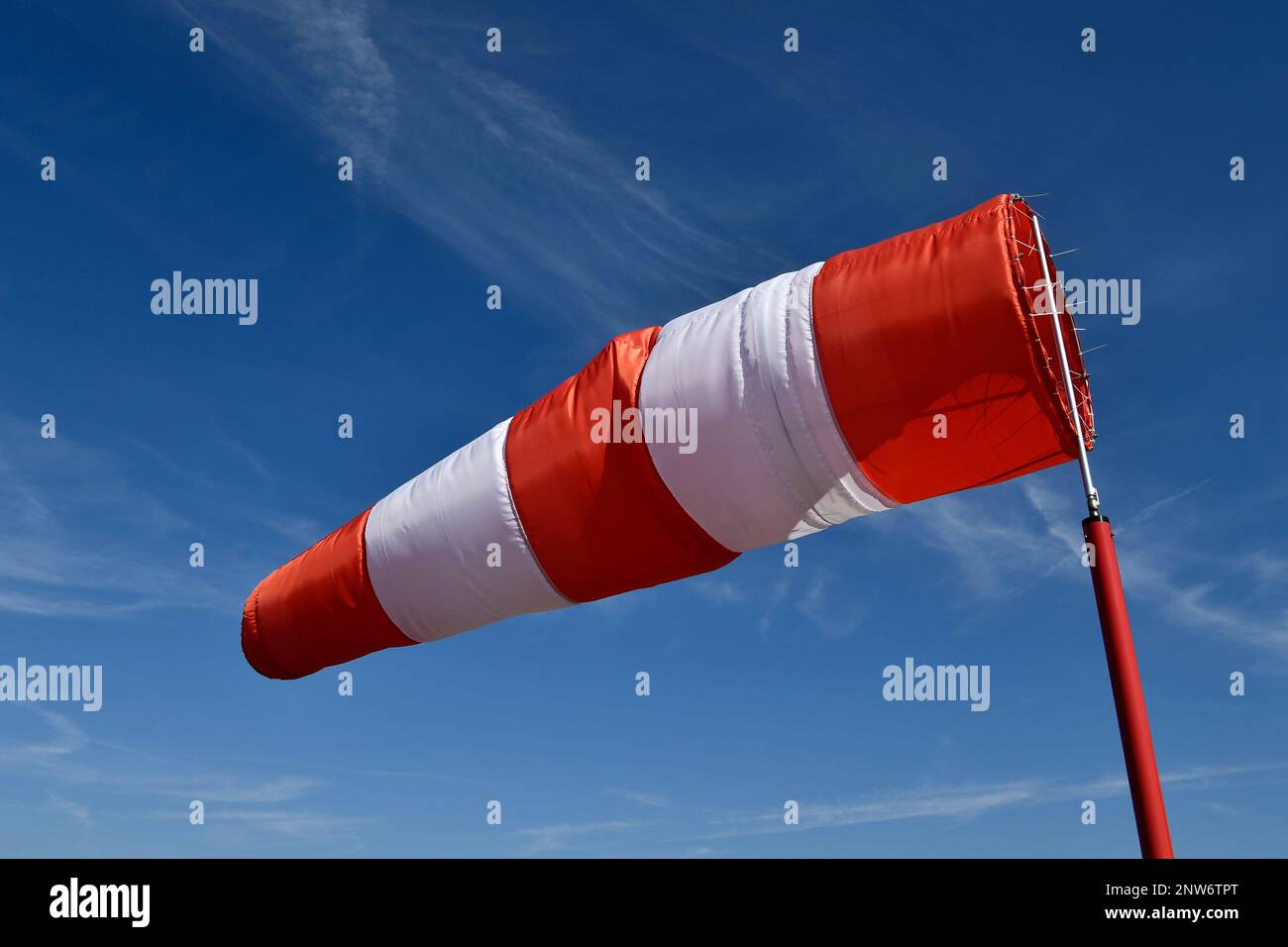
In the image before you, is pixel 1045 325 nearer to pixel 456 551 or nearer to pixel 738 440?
pixel 738 440

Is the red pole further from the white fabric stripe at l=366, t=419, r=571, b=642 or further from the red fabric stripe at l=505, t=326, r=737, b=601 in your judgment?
the white fabric stripe at l=366, t=419, r=571, b=642

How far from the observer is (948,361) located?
300 inches

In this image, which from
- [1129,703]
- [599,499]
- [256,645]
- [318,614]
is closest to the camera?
[1129,703]

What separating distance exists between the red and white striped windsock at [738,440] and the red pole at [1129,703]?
1.51 m

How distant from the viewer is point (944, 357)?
7.62 m

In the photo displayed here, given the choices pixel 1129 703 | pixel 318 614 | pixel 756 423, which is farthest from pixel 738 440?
pixel 318 614

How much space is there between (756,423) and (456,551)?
375 cm

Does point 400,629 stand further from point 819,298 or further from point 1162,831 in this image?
point 1162,831

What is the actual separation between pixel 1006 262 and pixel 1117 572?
8.08 ft

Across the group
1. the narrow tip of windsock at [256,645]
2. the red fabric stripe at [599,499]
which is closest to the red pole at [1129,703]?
the red fabric stripe at [599,499]
